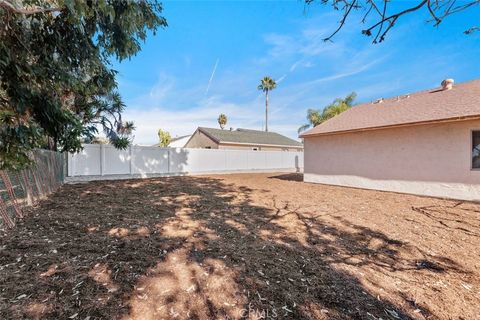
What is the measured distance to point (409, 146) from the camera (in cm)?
816

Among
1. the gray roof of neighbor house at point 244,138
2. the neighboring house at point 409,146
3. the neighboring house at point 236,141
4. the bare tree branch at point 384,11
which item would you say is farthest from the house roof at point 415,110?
the gray roof of neighbor house at point 244,138

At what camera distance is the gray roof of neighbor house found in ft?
70.1

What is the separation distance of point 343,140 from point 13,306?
34.8ft

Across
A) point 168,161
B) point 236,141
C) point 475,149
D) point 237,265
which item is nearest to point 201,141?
point 236,141

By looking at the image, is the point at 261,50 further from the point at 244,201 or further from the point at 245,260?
the point at 245,260

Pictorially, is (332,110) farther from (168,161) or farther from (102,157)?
(102,157)

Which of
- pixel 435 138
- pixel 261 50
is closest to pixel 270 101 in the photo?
pixel 261 50

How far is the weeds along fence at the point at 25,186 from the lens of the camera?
410cm

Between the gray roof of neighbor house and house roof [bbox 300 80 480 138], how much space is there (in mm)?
10910

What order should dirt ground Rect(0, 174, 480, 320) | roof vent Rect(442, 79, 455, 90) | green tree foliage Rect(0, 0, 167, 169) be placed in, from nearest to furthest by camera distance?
dirt ground Rect(0, 174, 480, 320) → green tree foliage Rect(0, 0, 167, 169) → roof vent Rect(442, 79, 455, 90)

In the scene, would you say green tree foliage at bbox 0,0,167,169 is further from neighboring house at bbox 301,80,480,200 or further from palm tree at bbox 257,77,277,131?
palm tree at bbox 257,77,277,131

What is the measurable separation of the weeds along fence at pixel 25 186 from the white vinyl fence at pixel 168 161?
280cm

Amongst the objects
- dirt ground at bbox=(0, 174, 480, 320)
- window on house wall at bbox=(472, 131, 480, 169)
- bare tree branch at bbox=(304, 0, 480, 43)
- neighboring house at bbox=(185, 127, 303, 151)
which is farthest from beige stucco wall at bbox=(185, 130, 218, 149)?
bare tree branch at bbox=(304, 0, 480, 43)

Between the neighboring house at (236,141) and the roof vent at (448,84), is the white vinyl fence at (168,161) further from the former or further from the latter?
the roof vent at (448,84)
